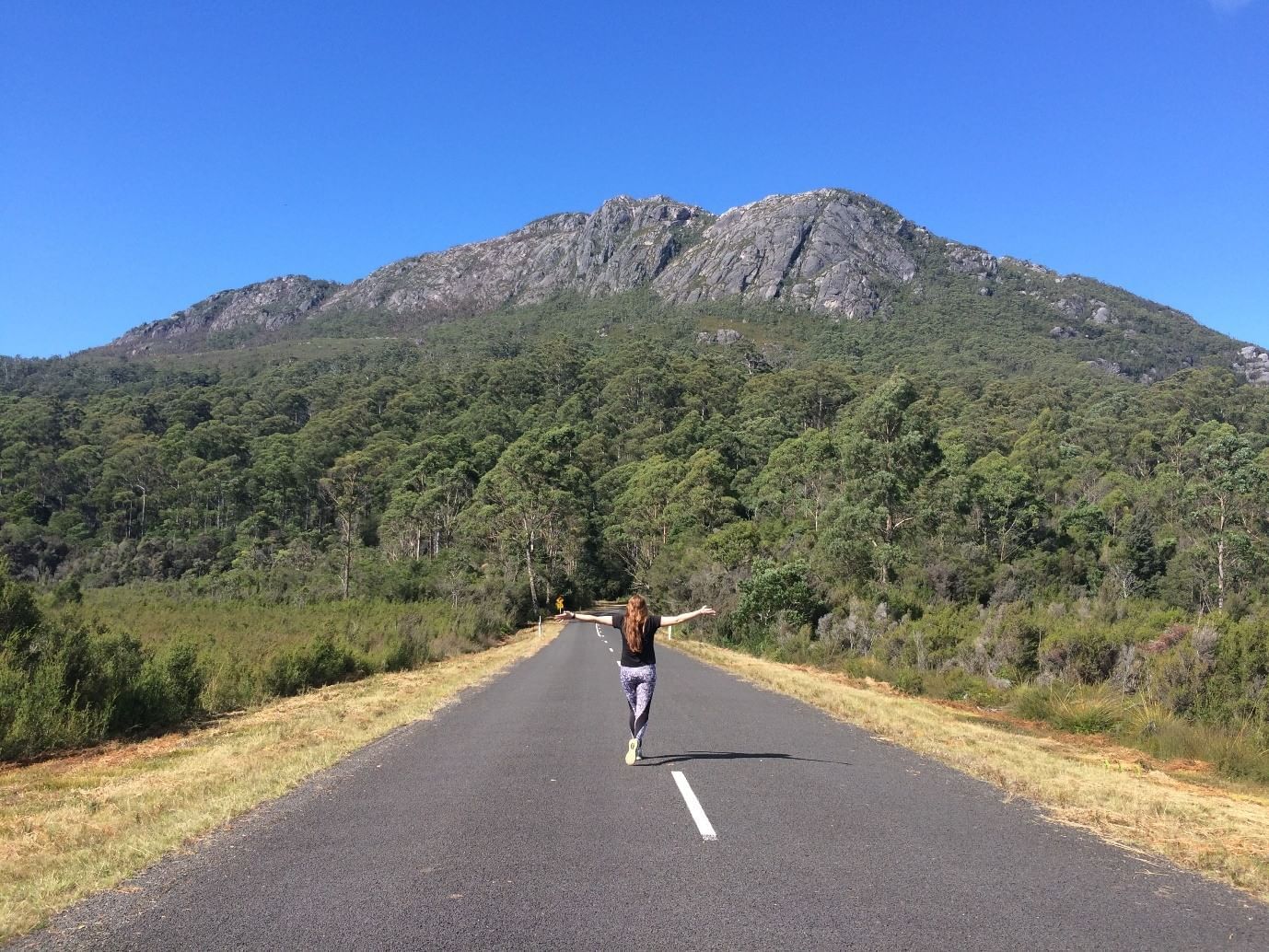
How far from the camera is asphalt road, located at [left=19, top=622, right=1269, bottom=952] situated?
4.21 m

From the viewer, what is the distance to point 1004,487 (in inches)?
1946

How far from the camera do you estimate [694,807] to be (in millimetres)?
6832

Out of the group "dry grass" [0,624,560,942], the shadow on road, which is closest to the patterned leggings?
the shadow on road

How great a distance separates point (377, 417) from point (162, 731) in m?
103

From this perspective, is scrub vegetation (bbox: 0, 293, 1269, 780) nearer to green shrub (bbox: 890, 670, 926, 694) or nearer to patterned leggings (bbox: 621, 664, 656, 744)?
green shrub (bbox: 890, 670, 926, 694)

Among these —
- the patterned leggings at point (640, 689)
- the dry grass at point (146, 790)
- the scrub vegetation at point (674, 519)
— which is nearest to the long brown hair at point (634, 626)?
the patterned leggings at point (640, 689)

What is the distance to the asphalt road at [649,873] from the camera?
4.21 meters

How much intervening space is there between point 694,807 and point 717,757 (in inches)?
103

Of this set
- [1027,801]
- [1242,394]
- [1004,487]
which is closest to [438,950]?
[1027,801]

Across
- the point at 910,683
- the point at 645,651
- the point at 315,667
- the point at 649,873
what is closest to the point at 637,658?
the point at 645,651

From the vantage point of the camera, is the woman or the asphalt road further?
the woman

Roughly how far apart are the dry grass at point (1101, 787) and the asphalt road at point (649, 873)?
1.25 feet

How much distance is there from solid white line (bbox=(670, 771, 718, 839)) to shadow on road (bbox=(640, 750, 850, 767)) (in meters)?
0.70

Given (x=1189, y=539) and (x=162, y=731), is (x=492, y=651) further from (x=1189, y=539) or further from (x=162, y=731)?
(x=1189, y=539)
